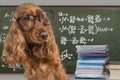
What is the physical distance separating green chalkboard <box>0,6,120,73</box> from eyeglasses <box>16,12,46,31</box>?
4.60ft

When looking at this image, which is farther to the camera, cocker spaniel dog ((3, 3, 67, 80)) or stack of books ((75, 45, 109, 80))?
stack of books ((75, 45, 109, 80))

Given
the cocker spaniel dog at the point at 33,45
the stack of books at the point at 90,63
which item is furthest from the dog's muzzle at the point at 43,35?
the stack of books at the point at 90,63

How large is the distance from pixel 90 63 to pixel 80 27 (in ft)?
3.69

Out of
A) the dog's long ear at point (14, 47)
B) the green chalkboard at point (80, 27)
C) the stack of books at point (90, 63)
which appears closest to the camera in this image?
the dog's long ear at point (14, 47)

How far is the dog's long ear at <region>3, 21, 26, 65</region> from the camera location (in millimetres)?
667

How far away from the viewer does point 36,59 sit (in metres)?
0.71

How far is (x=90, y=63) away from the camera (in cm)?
100

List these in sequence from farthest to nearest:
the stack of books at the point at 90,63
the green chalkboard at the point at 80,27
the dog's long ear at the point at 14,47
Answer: the green chalkboard at the point at 80,27
the stack of books at the point at 90,63
the dog's long ear at the point at 14,47

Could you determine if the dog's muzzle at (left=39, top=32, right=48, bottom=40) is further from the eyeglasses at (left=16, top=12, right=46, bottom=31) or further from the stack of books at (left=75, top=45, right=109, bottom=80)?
the stack of books at (left=75, top=45, right=109, bottom=80)

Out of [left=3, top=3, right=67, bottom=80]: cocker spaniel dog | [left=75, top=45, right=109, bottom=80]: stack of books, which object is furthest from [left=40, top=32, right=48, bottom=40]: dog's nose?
[left=75, top=45, right=109, bottom=80]: stack of books

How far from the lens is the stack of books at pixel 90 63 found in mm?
971

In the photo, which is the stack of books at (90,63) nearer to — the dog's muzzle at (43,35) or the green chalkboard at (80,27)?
the dog's muzzle at (43,35)

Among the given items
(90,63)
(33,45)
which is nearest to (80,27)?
(90,63)
